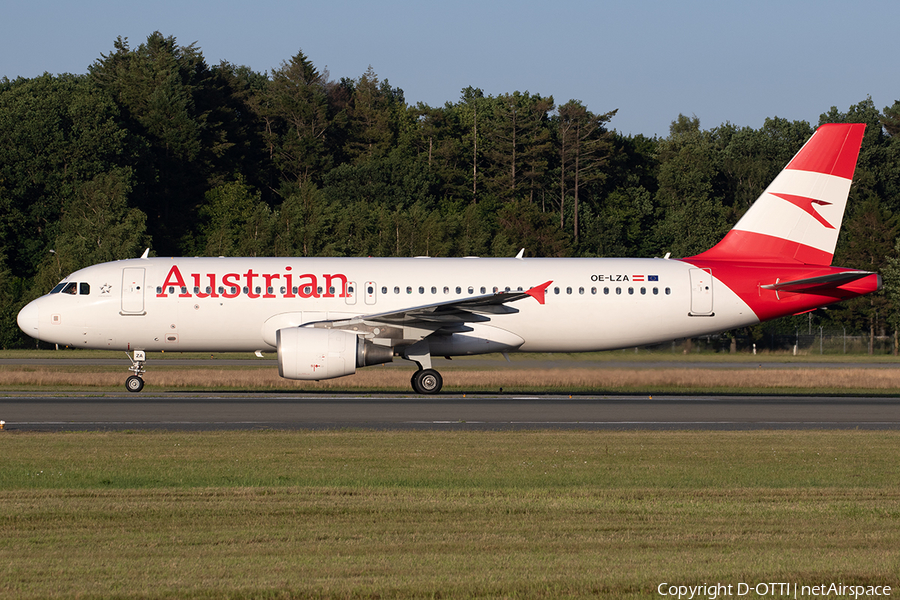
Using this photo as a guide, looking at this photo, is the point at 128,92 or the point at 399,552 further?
the point at 128,92

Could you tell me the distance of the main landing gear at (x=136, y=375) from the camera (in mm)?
26281

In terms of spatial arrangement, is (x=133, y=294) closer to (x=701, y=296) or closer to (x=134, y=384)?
(x=134, y=384)

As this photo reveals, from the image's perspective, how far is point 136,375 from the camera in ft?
87.6

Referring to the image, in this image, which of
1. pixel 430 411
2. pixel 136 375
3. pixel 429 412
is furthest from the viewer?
pixel 136 375

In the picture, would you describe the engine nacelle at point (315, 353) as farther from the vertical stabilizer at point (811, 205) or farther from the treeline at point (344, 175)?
the treeline at point (344, 175)

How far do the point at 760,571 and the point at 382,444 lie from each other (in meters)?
8.57

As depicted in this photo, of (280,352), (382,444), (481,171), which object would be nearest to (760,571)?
(382,444)

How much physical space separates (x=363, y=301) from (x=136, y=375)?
6.23 m

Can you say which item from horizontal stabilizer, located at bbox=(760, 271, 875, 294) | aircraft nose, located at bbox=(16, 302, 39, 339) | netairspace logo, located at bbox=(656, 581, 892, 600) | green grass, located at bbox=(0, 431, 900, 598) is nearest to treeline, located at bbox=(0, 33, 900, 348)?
aircraft nose, located at bbox=(16, 302, 39, 339)

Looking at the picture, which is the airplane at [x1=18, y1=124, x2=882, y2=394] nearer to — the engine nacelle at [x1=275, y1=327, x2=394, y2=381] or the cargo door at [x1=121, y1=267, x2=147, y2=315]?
the cargo door at [x1=121, y1=267, x2=147, y2=315]

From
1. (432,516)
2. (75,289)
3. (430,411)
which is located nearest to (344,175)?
(75,289)

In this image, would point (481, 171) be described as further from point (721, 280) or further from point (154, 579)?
point (154, 579)

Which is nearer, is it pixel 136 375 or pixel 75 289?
pixel 136 375

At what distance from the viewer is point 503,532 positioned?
912 centimetres
